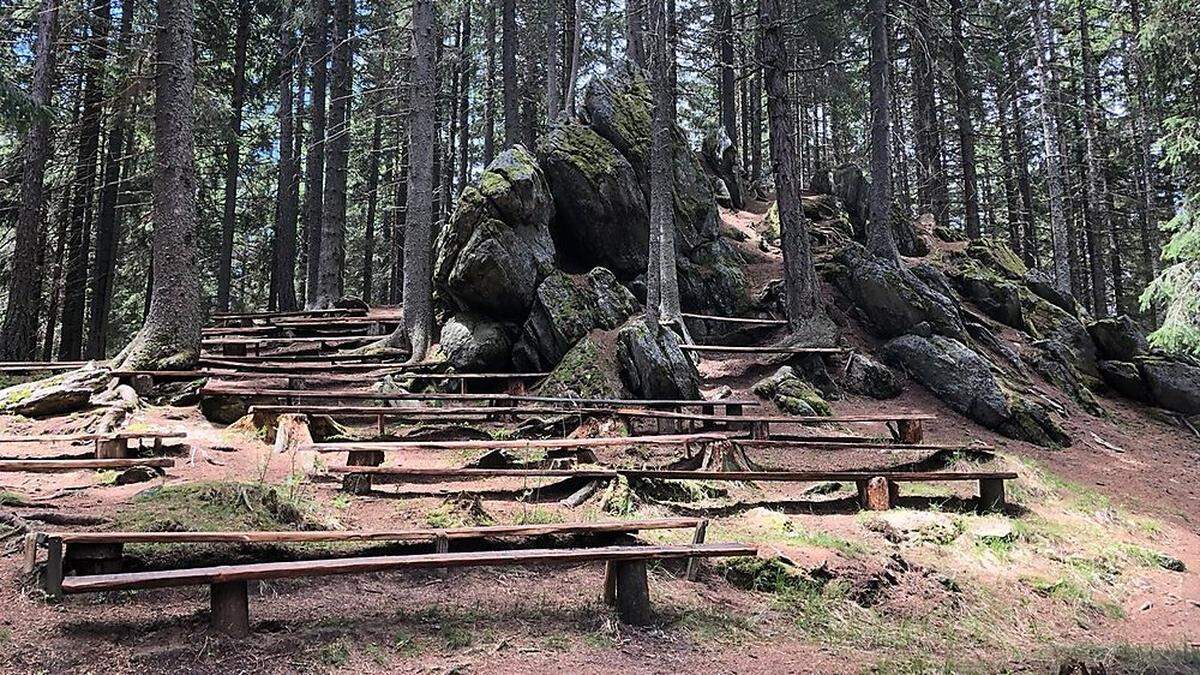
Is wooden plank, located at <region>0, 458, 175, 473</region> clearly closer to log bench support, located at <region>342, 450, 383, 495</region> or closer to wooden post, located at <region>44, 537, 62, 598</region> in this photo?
log bench support, located at <region>342, 450, 383, 495</region>

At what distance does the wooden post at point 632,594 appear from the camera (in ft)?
16.1

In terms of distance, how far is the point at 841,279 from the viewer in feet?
58.7

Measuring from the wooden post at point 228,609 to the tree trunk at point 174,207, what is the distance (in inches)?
330

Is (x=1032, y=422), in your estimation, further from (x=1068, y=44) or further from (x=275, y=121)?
(x=275, y=121)

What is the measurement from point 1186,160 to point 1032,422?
6.38 metres

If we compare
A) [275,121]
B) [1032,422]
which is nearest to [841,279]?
[1032,422]

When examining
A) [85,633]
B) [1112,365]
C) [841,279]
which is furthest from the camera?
[841,279]

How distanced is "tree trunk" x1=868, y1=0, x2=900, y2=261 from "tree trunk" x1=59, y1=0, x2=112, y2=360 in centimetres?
1999

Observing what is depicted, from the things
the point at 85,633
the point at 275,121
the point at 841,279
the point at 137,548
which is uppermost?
the point at 275,121

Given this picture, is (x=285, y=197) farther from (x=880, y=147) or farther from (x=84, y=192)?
(x=880, y=147)

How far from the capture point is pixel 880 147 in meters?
17.5

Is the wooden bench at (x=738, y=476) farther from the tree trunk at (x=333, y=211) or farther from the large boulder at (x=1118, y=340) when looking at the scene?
the tree trunk at (x=333, y=211)

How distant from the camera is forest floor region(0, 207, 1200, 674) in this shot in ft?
13.1

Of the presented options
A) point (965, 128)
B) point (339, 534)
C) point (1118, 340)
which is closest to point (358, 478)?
point (339, 534)
